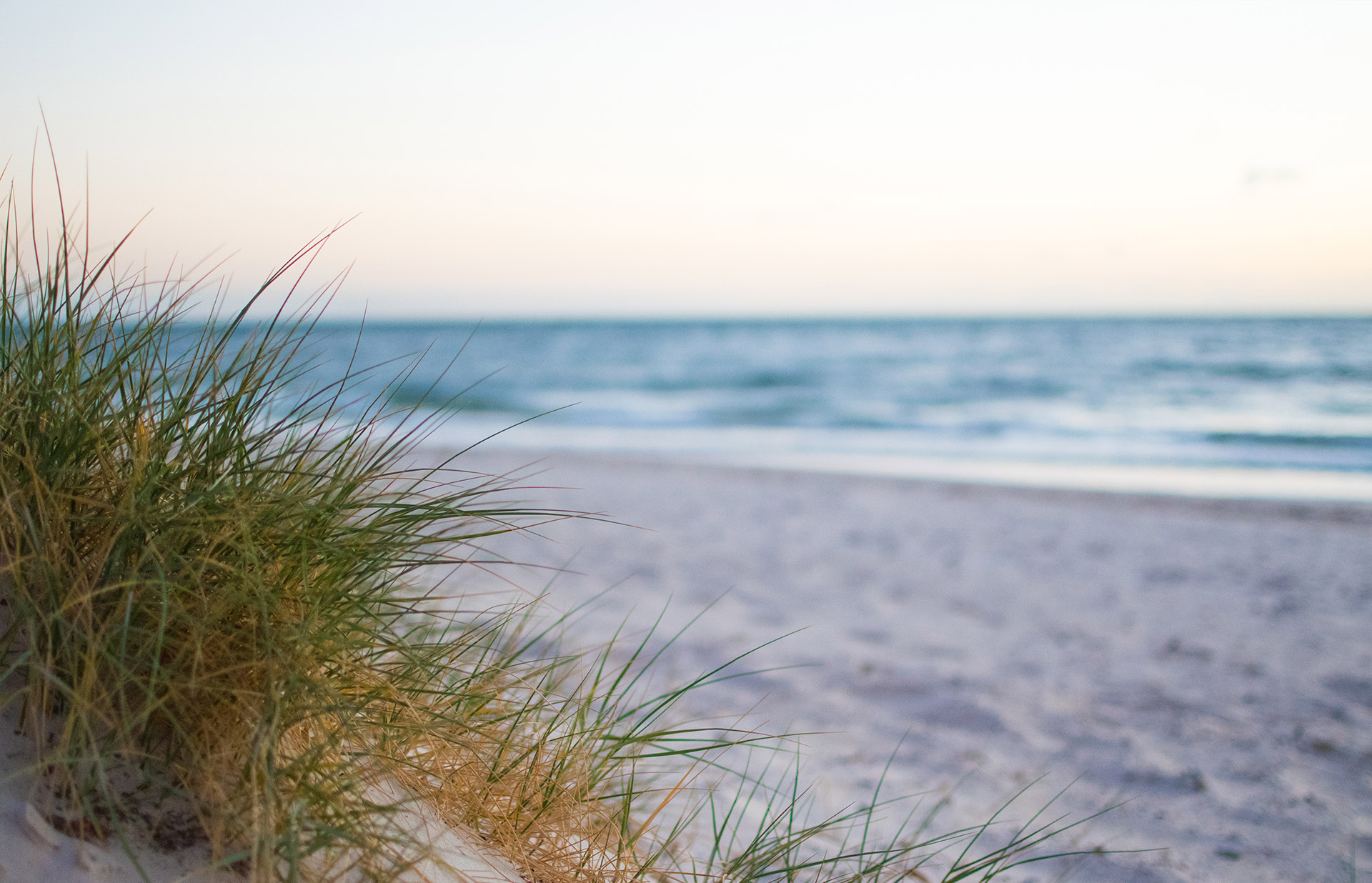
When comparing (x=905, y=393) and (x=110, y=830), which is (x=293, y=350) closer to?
(x=110, y=830)

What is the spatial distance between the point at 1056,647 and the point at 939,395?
13.6m

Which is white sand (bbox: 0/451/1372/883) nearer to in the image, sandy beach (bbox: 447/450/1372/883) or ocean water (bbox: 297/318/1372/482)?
sandy beach (bbox: 447/450/1372/883)

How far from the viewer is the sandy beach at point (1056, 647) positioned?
2.45 metres

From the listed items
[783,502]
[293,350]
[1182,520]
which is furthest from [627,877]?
[1182,520]

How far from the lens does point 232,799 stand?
3.55 ft

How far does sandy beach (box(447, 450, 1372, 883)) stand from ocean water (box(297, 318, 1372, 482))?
1.37 metres

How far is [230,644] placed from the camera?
116 cm

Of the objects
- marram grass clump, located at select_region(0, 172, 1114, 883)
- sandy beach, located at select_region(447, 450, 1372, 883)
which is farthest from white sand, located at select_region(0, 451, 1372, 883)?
marram grass clump, located at select_region(0, 172, 1114, 883)

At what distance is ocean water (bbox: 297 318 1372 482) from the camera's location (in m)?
10.4

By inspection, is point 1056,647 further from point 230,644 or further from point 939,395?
point 939,395

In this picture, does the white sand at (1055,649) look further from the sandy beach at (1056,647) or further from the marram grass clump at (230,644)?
the marram grass clump at (230,644)

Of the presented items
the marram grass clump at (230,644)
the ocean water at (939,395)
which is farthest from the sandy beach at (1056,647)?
the ocean water at (939,395)

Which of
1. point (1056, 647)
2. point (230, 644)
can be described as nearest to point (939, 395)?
point (1056, 647)

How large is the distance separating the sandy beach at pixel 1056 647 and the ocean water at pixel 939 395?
137 centimetres
